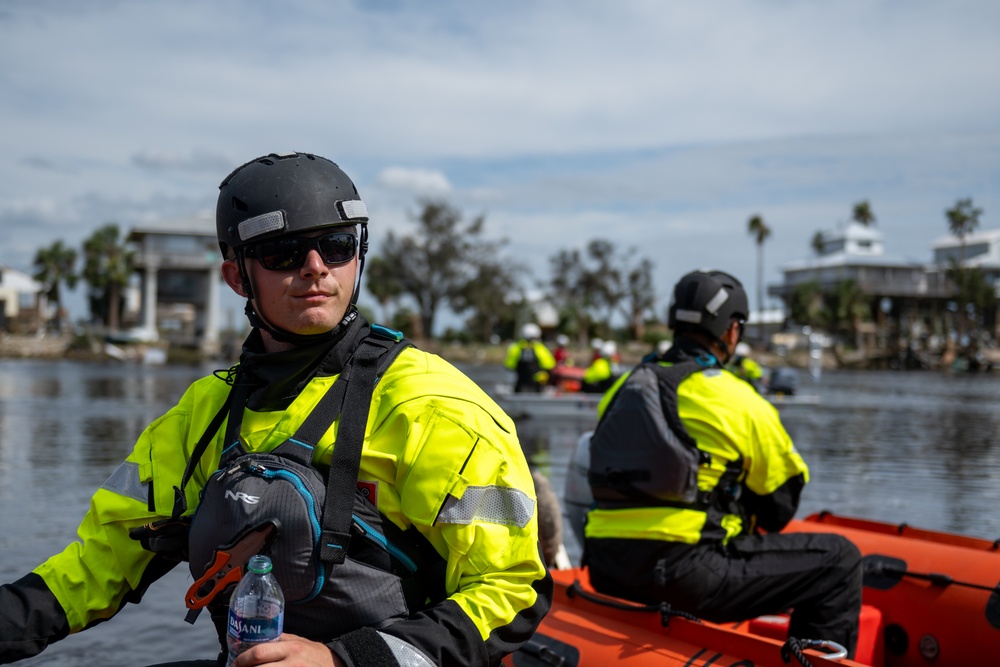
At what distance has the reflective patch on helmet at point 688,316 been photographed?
173 inches

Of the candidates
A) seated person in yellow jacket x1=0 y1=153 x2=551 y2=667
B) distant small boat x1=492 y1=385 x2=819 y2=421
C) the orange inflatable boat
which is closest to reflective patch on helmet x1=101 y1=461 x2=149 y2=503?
seated person in yellow jacket x1=0 y1=153 x2=551 y2=667

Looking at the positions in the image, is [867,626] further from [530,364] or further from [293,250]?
[530,364]

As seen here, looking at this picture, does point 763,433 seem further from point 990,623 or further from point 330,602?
point 330,602

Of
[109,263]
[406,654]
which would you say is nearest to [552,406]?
[406,654]

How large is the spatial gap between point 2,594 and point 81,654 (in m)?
4.10

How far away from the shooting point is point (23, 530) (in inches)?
348

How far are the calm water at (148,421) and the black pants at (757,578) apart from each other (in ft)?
10.6

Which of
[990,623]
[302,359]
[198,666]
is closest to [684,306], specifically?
[990,623]

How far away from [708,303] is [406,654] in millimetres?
2820

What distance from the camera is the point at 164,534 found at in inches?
88.4

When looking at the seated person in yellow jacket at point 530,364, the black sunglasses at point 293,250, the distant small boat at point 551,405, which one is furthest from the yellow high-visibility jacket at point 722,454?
the seated person in yellow jacket at point 530,364

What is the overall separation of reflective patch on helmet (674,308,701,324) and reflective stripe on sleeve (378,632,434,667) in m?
2.76

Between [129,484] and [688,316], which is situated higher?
[688,316]

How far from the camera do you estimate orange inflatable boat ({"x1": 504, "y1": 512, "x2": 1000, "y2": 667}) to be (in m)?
3.72
